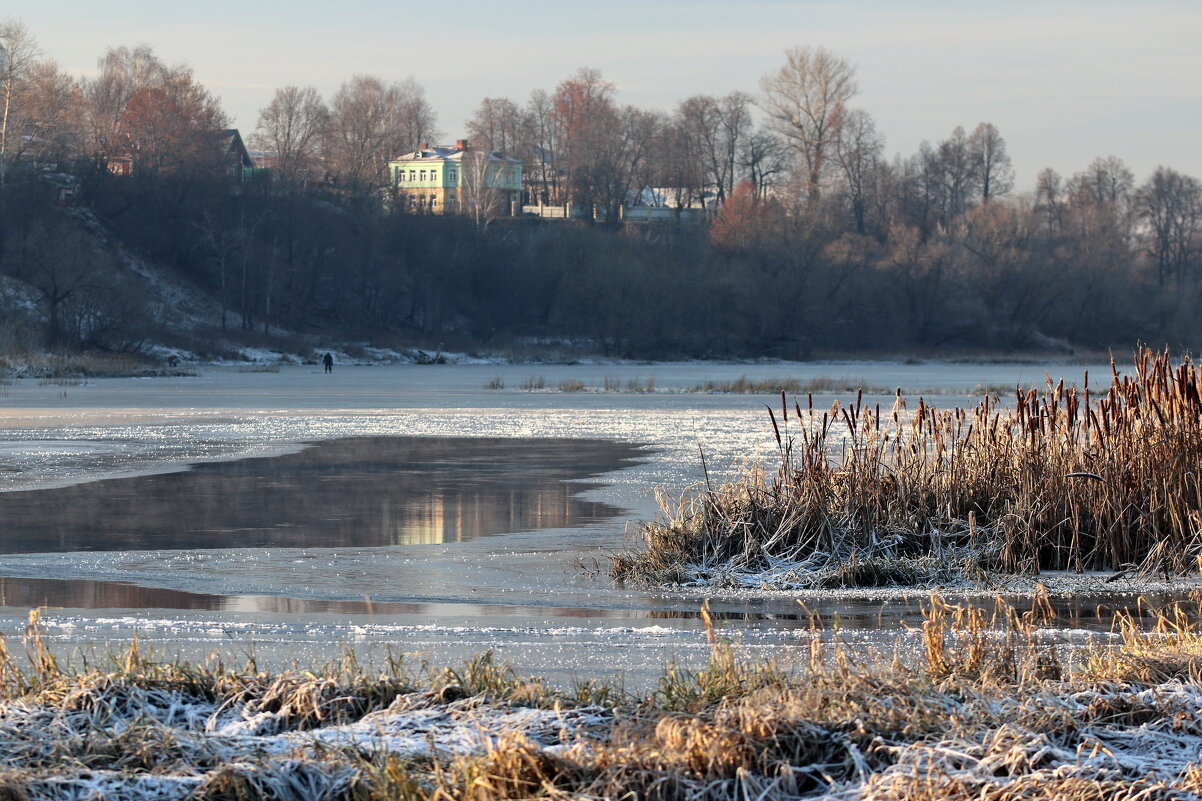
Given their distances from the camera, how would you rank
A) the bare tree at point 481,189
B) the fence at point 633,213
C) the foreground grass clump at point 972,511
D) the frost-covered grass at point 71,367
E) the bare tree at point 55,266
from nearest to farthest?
1. the foreground grass clump at point 972,511
2. the frost-covered grass at point 71,367
3. the bare tree at point 55,266
4. the bare tree at point 481,189
5. the fence at point 633,213

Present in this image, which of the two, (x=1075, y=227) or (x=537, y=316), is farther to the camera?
(x=1075, y=227)

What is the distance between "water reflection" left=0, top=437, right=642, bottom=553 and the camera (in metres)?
11.6

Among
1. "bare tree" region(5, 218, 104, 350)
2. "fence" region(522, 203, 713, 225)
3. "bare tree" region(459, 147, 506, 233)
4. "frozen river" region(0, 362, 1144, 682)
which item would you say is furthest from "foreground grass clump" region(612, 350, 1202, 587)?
"fence" region(522, 203, 713, 225)

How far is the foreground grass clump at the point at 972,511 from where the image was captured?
31.7 feet

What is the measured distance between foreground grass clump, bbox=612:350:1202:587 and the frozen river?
2.41 ft

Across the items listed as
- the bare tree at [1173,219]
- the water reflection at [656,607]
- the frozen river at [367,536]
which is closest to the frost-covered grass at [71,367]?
the frozen river at [367,536]

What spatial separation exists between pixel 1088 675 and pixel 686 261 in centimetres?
8047

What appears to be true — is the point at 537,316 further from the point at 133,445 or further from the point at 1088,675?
the point at 1088,675

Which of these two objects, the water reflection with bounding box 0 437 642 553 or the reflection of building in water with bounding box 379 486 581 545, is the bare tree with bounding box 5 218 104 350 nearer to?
the water reflection with bounding box 0 437 642 553

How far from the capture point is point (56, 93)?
3246 inches

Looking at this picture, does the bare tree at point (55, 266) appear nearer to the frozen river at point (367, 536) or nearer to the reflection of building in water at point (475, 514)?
the frozen river at point (367, 536)

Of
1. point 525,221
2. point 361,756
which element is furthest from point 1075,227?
point 361,756

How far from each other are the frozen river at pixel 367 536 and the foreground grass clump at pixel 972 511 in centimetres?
73

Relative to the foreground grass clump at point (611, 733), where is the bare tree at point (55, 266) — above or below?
above
